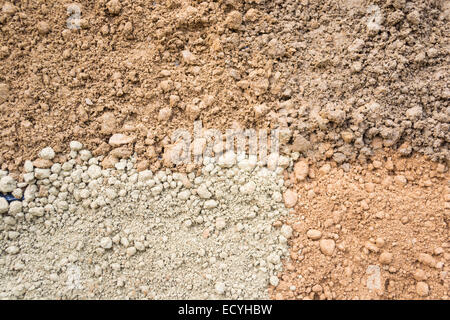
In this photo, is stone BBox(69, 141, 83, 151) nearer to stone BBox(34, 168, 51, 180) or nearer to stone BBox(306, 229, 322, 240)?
stone BBox(34, 168, 51, 180)

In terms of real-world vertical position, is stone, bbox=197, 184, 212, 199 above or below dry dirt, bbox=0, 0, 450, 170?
below

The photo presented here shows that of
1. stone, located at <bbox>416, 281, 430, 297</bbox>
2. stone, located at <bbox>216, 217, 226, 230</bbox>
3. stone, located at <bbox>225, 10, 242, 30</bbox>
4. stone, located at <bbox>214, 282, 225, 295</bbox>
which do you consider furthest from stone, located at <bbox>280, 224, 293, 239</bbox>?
stone, located at <bbox>225, 10, 242, 30</bbox>

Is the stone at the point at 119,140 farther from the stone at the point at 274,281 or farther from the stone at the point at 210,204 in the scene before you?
the stone at the point at 274,281

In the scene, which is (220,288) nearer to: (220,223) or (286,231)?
(220,223)

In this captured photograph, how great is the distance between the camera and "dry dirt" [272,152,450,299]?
212 centimetres

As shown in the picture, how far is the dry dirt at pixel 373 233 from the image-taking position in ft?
6.97

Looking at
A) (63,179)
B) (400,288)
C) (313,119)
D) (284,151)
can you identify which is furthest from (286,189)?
(63,179)

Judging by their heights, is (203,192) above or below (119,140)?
below

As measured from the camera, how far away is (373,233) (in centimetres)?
221

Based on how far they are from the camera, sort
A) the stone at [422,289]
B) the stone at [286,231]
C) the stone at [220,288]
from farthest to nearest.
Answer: the stone at [286,231]
the stone at [220,288]
the stone at [422,289]

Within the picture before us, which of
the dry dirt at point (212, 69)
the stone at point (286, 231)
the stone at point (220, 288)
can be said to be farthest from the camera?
the dry dirt at point (212, 69)

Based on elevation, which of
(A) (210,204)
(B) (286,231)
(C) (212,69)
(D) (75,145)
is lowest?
(B) (286,231)

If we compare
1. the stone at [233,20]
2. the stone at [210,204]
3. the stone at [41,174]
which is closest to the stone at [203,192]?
the stone at [210,204]

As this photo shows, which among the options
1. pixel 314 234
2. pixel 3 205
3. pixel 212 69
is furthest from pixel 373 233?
pixel 3 205
